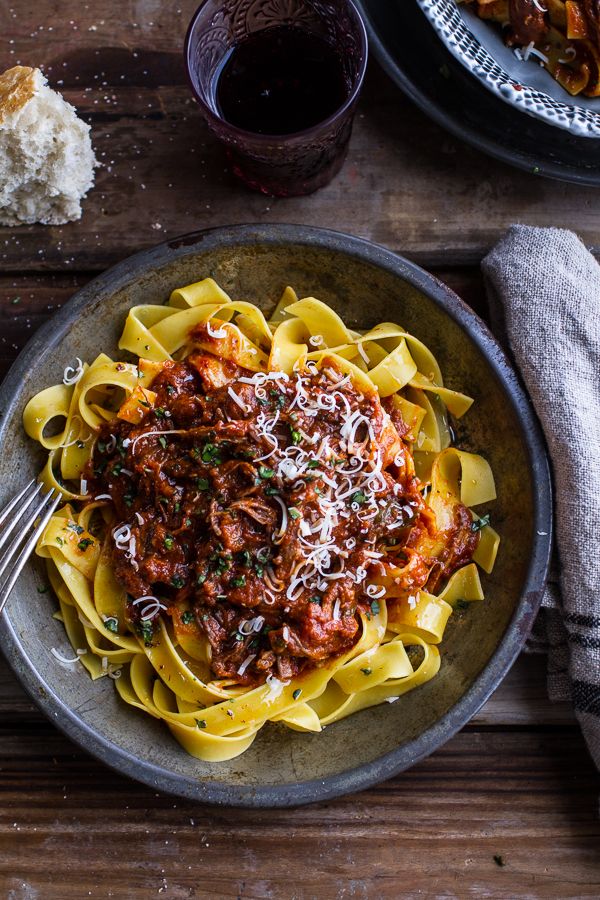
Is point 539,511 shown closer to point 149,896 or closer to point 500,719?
point 500,719

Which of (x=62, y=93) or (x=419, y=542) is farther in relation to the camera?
(x=62, y=93)

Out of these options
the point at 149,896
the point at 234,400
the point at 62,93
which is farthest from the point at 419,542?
the point at 62,93

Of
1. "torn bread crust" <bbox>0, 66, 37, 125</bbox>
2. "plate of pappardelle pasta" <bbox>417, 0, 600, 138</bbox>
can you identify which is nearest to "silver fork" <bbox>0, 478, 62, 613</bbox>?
"torn bread crust" <bbox>0, 66, 37, 125</bbox>

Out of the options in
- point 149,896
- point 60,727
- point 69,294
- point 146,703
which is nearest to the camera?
point 60,727

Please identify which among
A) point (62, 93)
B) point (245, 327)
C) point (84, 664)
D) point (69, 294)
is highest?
point (62, 93)

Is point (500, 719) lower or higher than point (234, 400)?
lower
